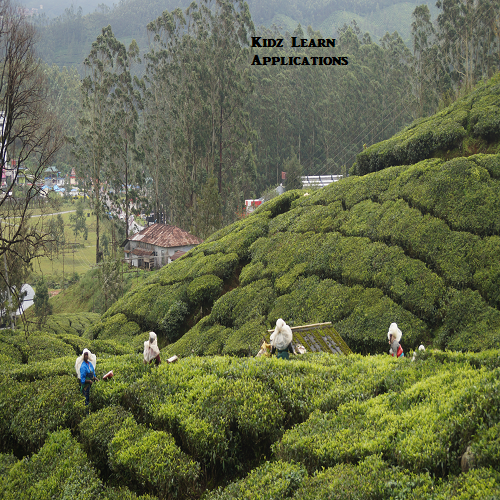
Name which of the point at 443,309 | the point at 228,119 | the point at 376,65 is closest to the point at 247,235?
the point at 443,309

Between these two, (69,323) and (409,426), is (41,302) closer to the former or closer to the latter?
(69,323)

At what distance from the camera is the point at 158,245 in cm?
4175

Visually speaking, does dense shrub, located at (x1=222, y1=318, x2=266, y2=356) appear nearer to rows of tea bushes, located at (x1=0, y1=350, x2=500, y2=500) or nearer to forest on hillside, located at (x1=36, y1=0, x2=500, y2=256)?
rows of tea bushes, located at (x1=0, y1=350, x2=500, y2=500)

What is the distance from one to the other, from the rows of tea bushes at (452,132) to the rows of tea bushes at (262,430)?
11644mm

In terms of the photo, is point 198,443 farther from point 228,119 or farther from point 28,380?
point 228,119

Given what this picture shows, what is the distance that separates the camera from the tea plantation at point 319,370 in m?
5.68

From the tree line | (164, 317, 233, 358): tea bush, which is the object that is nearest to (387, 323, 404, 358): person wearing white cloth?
(164, 317, 233, 358): tea bush

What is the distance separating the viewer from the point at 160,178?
2153 inches

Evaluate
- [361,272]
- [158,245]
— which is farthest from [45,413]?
[158,245]

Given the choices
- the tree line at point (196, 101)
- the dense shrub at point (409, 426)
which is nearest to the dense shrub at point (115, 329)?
the dense shrub at point (409, 426)

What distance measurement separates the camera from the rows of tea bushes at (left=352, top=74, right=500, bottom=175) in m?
16.8

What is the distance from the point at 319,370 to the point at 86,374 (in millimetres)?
4239

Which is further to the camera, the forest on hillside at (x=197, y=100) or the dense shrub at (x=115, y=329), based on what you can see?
the forest on hillside at (x=197, y=100)

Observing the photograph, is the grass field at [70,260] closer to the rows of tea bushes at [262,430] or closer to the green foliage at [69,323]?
the green foliage at [69,323]
